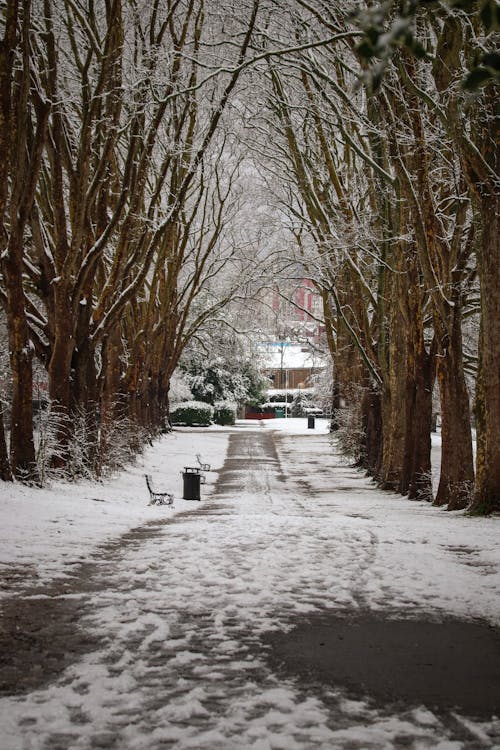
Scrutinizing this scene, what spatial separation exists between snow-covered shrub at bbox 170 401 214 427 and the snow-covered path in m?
39.7

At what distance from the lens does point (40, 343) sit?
15.5 metres

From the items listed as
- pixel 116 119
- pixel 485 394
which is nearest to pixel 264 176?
pixel 116 119

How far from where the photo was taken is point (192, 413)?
52.2m

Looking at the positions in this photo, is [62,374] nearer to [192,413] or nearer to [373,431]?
[373,431]

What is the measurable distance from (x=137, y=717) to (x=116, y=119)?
40.9 feet

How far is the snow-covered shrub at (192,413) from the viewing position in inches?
2044

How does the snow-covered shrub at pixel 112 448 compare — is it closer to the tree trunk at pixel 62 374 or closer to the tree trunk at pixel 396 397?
the tree trunk at pixel 62 374

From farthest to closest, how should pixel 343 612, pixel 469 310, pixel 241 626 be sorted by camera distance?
1. pixel 469 310
2. pixel 343 612
3. pixel 241 626

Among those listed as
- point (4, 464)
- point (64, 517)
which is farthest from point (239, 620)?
point (4, 464)

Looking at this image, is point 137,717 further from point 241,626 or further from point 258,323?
point 258,323

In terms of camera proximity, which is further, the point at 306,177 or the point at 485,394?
the point at 306,177

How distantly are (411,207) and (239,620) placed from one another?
928 cm

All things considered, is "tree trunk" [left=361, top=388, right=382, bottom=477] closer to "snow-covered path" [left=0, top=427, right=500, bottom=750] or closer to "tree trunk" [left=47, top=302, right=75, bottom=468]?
"tree trunk" [left=47, top=302, right=75, bottom=468]

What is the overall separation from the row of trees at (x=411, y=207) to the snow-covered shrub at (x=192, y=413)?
92.5 ft
